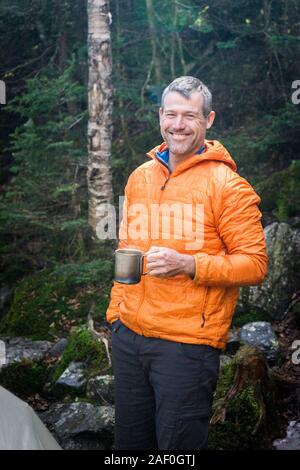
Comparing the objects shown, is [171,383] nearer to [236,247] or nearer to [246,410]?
[236,247]

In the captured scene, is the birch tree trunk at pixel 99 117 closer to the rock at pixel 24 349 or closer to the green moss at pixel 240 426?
the rock at pixel 24 349

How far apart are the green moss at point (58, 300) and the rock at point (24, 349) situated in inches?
8.4

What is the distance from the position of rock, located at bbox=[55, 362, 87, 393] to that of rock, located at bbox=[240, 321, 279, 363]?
5.32 ft

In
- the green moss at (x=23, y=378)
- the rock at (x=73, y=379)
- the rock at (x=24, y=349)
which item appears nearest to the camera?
the rock at (x=73, y=379)

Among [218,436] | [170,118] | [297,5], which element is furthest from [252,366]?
[297,5]

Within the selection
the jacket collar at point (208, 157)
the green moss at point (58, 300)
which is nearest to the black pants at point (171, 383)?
the jacket collar at point (208, 157)

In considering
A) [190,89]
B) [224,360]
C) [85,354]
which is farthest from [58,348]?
[190,89]

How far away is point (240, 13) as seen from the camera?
980cm

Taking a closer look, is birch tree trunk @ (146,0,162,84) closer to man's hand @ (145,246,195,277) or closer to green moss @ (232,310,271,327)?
green moss @ (232,310,271,327)

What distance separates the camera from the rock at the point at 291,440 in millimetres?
4454

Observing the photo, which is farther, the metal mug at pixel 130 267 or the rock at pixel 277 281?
the rock at pixel 277 281

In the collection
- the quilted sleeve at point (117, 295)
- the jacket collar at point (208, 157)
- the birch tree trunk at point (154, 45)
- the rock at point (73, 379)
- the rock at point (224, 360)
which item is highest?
the birch tree trunk at point (154, 45)

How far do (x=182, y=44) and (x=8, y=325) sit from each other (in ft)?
21.0
